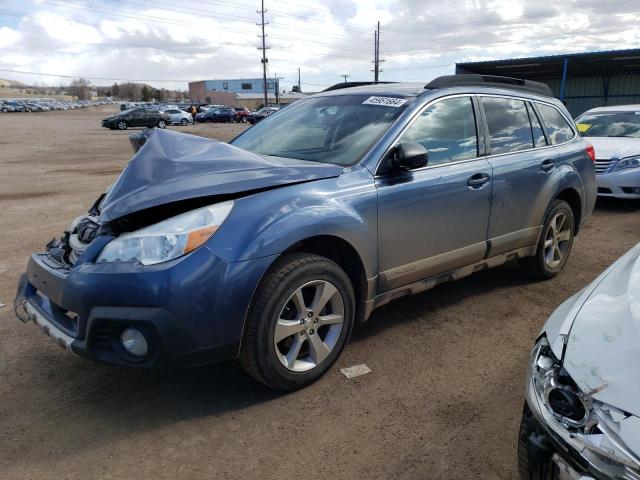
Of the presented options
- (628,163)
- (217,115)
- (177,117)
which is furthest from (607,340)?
(217,115)

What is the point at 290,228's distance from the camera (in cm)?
291

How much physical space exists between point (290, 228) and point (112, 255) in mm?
920

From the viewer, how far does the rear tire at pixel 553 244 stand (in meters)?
4.84

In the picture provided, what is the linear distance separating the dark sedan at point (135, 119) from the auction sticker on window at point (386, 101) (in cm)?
3588

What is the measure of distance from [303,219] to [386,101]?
134 centimetres

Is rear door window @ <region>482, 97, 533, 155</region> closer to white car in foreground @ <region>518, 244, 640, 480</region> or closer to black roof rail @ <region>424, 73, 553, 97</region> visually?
black roof rail @ <region>424, 73, 553, 97</region>

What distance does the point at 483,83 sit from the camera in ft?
14.3

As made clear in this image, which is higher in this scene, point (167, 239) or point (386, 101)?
point (386, 101)

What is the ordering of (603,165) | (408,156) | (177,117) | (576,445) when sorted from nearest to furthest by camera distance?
(576,445) → (408,156) → (603,165) → (177,117)

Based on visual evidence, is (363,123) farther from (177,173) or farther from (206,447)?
(206,447)

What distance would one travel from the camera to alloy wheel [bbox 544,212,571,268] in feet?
16.2

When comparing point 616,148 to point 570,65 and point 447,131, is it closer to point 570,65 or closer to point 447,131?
point 447,131

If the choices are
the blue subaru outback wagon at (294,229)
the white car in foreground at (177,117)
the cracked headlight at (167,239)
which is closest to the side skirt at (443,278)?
the blue subaru outback wagon at (294,229)

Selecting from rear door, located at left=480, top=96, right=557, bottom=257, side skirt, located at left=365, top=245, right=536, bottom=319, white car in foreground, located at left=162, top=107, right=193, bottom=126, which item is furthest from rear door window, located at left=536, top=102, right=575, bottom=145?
white car in foreground, located at left=162, top=107, right=193, bottom=126
